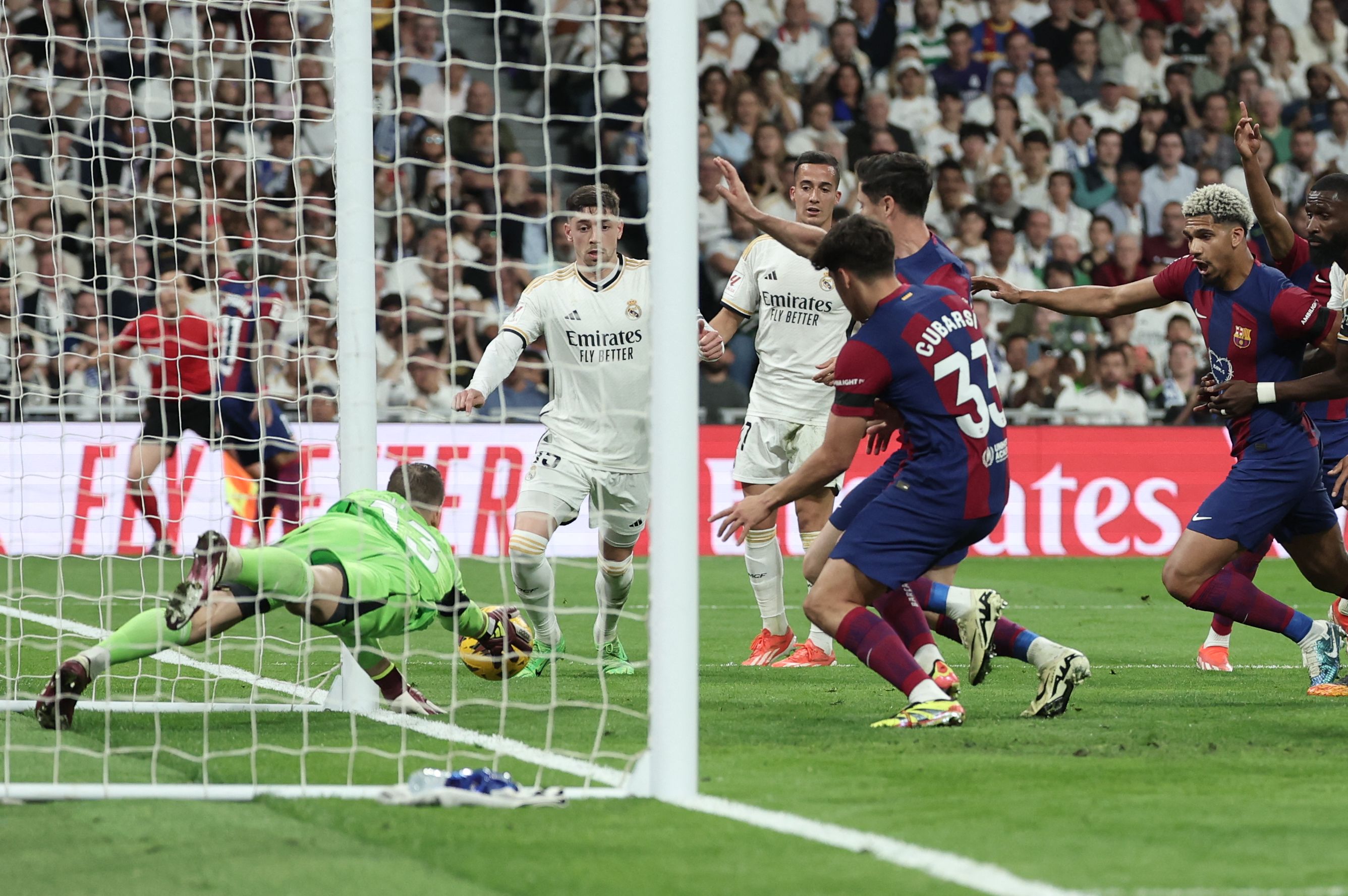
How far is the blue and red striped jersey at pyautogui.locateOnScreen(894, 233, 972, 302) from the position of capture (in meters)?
6.45

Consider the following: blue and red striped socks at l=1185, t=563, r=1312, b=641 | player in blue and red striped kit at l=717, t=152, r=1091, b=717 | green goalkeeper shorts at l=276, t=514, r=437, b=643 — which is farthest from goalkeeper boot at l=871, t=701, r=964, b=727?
green goalkeeper shorts at l=276, t=514, r=437, b=643

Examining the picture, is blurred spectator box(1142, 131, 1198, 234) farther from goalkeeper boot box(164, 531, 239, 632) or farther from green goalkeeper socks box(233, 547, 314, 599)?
goalkeeper boot box(164, 531, 239, 632)

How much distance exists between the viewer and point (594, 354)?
7.62m

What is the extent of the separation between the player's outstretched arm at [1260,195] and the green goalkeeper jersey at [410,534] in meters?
3.34

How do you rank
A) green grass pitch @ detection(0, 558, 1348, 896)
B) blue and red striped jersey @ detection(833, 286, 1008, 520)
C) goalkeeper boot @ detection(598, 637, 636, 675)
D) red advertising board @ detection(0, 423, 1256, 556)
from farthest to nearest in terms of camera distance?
red advertising board @ detection(0, 423, 1256, 556)
goalkeeper boot @ detection(598, 637, 636, 675)
blue and red striped jersey @ detection(833, 286, 1008, 520)
green grass pitch @ detection(0, 558, 1348, 896)

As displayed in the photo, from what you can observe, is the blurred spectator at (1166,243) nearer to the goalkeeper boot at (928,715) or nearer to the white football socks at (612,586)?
the white football socks at (612,586)

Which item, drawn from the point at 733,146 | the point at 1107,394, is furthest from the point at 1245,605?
the point at 733,146

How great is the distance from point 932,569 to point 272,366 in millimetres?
9294

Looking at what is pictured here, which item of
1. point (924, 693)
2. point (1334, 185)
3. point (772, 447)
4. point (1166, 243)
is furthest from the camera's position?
point (1166, 243)

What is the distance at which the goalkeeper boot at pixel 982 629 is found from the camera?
6094 millimetres

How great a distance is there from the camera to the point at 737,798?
441 centimetres

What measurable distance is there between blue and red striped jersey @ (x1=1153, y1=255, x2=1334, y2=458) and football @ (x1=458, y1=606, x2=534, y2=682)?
289 cm

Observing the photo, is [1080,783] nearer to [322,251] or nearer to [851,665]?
[851,665]

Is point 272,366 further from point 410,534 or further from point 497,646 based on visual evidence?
point 410,534
